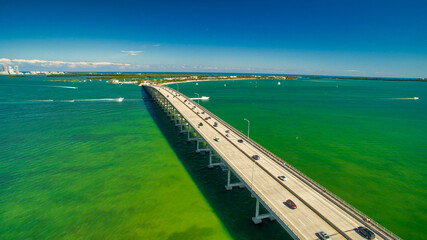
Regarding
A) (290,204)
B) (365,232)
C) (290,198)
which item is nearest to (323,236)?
(365,232)

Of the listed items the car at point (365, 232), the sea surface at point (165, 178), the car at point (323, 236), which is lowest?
the sea surface at point (165, 178)

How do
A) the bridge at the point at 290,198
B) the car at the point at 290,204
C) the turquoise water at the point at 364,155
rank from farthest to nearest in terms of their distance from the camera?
the turquoise water at the point at 364,155
the car at the point at 290,204
the bridge at the point at 290,198

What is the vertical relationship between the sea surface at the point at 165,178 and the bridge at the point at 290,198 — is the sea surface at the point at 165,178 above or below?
below

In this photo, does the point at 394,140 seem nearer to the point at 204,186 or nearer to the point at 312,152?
the point at 312,152

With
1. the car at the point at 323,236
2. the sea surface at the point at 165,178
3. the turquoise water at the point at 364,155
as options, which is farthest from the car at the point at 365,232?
the turquoise water at the point at 364,155

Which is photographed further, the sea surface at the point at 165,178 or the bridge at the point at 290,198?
the sea surface at the point at 165,178

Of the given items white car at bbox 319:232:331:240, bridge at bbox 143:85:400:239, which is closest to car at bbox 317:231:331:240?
white car at bbox 319:232:331:240

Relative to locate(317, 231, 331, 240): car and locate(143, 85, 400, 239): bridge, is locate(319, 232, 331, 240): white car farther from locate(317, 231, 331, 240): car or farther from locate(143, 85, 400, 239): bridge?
locate(143, 85, 400, 239): bridge

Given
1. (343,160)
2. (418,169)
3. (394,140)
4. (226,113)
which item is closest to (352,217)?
(343,160)

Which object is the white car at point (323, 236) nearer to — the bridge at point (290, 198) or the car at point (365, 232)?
the bridge at point (290, 198)
